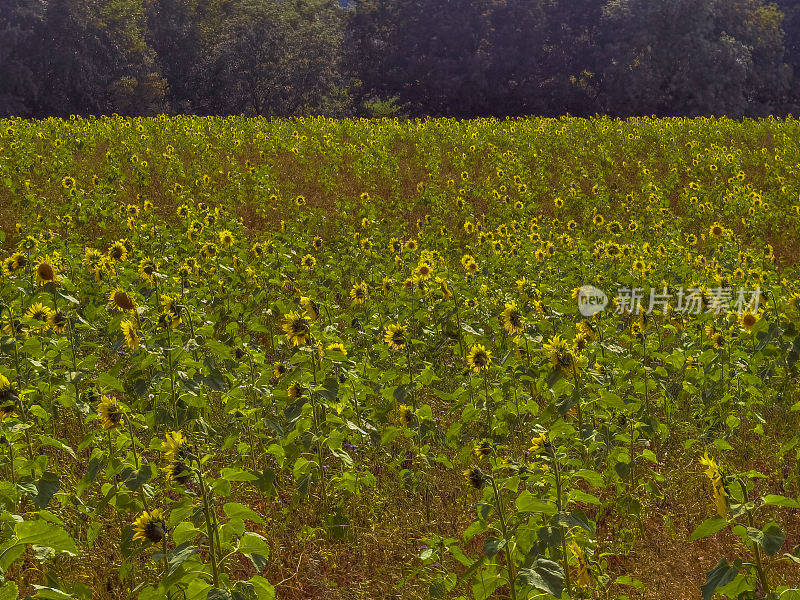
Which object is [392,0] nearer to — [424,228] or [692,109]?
[692,109]

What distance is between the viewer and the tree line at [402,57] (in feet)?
114

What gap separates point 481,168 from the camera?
15430 mm

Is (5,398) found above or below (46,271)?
below

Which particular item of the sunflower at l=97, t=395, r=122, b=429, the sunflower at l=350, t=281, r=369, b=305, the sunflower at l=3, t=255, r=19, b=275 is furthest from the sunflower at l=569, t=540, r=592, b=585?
the sunflower at l=3, t=255, r=19, b=275

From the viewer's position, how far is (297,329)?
3.91m

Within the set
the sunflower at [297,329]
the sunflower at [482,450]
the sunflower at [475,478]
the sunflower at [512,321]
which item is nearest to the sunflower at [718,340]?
the sunflower at [512,321]

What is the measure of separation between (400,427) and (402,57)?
3760 centimetres

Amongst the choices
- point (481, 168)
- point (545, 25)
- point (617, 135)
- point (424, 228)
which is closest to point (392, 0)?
point (545, 25)

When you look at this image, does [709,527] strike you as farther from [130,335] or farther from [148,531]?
[130,335]

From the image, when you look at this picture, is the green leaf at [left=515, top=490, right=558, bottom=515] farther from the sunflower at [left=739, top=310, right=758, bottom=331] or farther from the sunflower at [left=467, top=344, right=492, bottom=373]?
the sunflower at [left=739, top=310, right=758, bottom=331]

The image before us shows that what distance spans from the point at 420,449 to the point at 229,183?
9940 mm

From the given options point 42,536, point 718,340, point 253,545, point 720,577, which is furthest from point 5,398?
point 718,340

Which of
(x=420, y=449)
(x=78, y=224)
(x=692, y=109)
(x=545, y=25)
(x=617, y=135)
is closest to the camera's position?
(x=420, y=449)

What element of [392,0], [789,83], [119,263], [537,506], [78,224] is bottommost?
[78,224]
